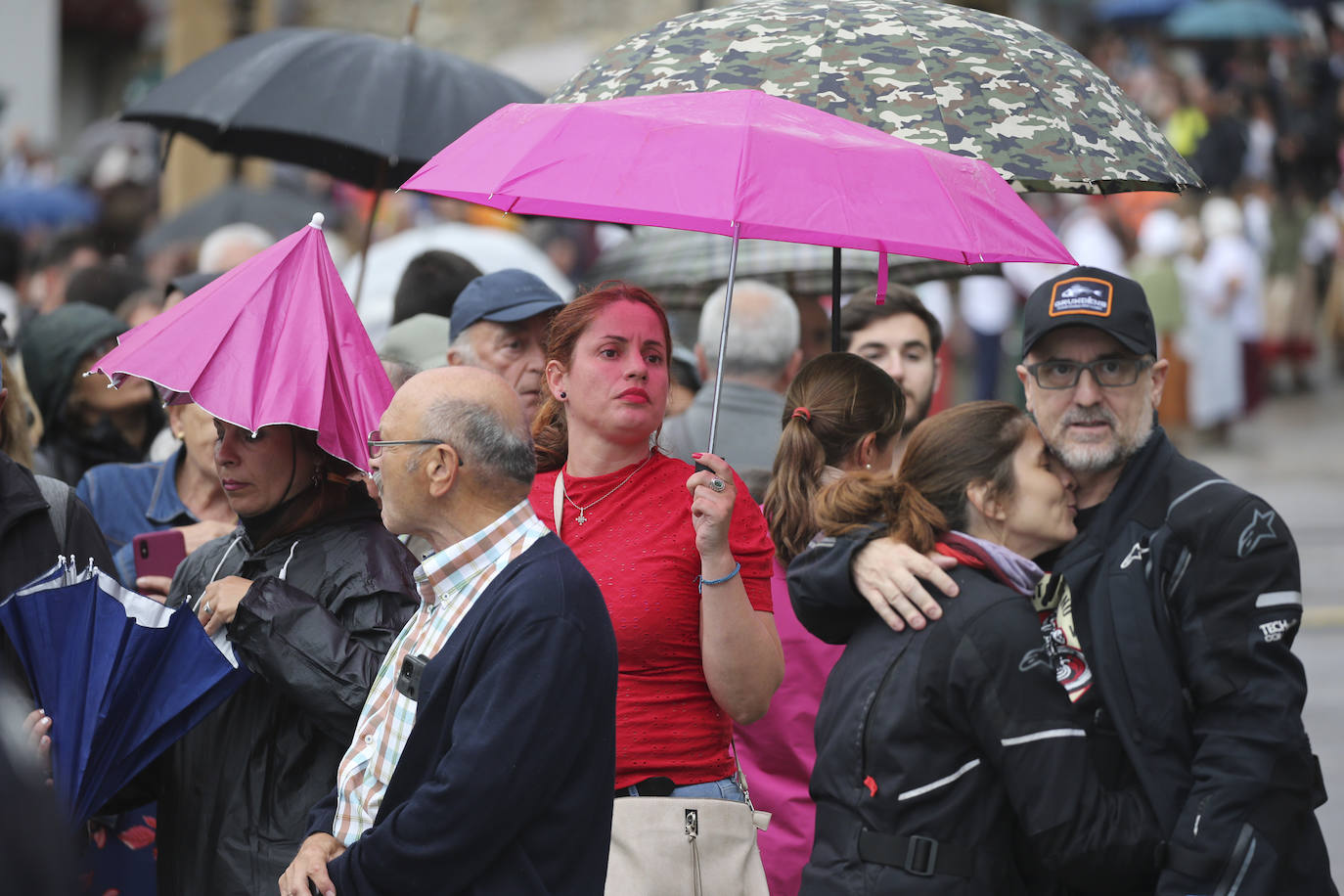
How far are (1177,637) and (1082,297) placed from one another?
0.85 metres

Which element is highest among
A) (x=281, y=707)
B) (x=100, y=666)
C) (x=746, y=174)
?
(x=746, y=174)

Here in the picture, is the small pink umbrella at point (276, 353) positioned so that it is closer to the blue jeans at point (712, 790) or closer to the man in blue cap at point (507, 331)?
the blue jeans at point (712, 790)

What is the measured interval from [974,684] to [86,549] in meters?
2.07

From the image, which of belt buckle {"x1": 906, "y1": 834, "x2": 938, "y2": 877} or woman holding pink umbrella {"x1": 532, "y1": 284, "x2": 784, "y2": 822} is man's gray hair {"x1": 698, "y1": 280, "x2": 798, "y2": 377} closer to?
woman holding pink umbrella {"x1": 532, "y1": 284, "x2": 784, "y2": 822}

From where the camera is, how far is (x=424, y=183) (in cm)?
360

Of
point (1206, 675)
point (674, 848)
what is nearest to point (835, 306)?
point (1206, 675)

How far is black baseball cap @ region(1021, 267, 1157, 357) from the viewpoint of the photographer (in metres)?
3.91

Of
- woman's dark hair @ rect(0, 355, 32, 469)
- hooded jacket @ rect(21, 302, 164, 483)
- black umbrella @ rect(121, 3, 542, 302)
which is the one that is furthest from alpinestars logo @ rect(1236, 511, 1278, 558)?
hooded jacket @ rect(21, 302, 164, 483)

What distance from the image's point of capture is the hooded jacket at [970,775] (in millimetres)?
3279

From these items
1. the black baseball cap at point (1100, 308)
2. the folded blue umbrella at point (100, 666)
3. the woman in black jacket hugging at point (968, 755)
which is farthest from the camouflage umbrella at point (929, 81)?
the folded blue umbrella at point (100, 666)

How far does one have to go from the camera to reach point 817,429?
4.37 metres

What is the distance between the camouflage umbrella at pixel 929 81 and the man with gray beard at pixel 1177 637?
0.69 meters

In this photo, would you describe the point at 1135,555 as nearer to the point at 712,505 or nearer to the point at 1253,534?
the point at 1253,534

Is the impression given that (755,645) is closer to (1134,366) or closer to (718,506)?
(718,506)
